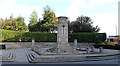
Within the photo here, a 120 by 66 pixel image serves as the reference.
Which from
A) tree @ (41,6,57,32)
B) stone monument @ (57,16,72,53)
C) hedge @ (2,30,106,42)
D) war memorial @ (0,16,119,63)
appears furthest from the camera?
tree @ (41,6,57,32)

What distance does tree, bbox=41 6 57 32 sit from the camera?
47625 millimetres

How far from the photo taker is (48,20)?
48.4 metres

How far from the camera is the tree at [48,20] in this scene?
47625mm

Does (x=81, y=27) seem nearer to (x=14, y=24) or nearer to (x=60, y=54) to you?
(x=14, y=24)

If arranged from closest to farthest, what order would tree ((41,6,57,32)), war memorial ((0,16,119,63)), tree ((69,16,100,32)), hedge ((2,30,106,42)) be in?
war memorial ((0,16,119,63)) < hedge ((2,30,106,42)) < tree ((41,6,57,32)) < tree ((69,16,100,32))

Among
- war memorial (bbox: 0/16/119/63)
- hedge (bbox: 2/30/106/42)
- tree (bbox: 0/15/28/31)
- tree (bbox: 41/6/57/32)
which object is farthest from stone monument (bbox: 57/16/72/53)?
tree (bbox: 0/15/28/31)

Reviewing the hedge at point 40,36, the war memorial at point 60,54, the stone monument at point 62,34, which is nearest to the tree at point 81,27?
the hedge at point 40,36

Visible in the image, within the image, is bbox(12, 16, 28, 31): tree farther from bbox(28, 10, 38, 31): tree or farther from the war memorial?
the war memorial

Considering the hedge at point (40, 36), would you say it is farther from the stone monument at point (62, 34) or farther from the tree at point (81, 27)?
the stone monument at point (62, 34)

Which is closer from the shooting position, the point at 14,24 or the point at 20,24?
the point at 14,24

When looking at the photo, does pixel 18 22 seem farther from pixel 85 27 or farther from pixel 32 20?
pixel 85 27

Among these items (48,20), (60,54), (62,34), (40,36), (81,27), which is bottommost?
(60,54)

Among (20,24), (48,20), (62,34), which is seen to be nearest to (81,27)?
(48,20)

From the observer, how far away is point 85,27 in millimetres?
51438
